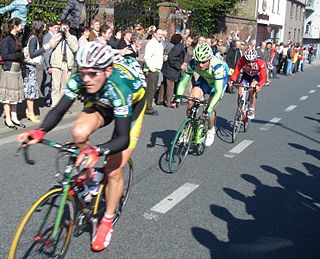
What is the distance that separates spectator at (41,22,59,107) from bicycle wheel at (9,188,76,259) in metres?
6.81

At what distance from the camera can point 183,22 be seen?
67.2 feet

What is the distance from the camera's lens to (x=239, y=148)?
8641 millimetres

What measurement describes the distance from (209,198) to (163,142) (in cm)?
302

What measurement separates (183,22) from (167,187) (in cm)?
1552

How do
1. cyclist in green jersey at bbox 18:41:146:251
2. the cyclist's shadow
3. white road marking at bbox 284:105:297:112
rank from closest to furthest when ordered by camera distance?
cyclist in green jersey at bbox 18:41:146:251 < the cyclist's shadow < white road marking at bbox 284:105:297:112

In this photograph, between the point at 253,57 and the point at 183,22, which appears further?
the point at 183,22

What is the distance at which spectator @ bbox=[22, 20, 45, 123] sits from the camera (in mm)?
8961

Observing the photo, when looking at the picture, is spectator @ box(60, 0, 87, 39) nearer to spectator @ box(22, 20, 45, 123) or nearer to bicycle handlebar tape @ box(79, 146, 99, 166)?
spectator @ box(22, 20, 45, 123)

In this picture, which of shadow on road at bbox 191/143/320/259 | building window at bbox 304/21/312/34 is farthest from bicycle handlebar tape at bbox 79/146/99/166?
building window at bbox 304/21/312/34

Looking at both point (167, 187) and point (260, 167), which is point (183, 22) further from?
point (167, 187)

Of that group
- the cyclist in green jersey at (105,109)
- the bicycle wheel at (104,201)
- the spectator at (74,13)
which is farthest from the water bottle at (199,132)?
the spectator at (74,13)

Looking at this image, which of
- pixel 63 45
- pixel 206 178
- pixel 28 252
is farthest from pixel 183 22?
pixel 28 252

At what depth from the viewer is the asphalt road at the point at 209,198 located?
4328 millimetres

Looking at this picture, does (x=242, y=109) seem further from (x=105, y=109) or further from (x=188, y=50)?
(x=105, y=109)
